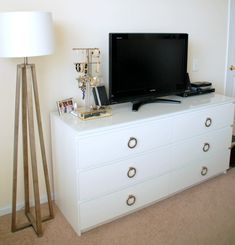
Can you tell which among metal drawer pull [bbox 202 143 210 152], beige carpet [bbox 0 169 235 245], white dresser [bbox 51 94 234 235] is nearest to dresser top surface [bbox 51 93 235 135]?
white dresser [bbox 51 94 234 235]

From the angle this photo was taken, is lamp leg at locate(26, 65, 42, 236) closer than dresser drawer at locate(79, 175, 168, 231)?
Yes

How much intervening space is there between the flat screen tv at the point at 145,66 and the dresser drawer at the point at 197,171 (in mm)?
638

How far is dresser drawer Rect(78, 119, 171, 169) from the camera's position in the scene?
197cm

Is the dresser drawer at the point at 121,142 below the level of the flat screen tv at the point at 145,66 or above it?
below

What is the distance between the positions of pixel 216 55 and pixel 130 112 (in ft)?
4.70

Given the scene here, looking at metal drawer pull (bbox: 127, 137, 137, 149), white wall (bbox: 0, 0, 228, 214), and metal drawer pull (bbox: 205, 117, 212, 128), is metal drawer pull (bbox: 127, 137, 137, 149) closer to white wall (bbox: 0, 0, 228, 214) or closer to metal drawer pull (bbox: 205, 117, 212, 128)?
white wall (bbox: 0, 0, 228, 214)

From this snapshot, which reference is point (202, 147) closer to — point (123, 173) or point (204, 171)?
point (204, 171)

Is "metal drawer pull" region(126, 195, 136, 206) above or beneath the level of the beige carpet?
above

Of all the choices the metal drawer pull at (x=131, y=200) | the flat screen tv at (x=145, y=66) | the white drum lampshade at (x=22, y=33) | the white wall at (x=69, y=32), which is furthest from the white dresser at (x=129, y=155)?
the white drum lampshade at (x=22, y=33)

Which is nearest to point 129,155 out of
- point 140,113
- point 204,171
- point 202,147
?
point 140,113

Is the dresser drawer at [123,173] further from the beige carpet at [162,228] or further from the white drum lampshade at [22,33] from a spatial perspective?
the white drum lampshade at [22,33]

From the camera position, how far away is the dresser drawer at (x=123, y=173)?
2036 millimetres

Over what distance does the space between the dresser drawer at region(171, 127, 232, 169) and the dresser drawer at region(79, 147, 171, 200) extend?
0.37 feet

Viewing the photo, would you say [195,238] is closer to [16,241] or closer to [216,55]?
[16,241]
